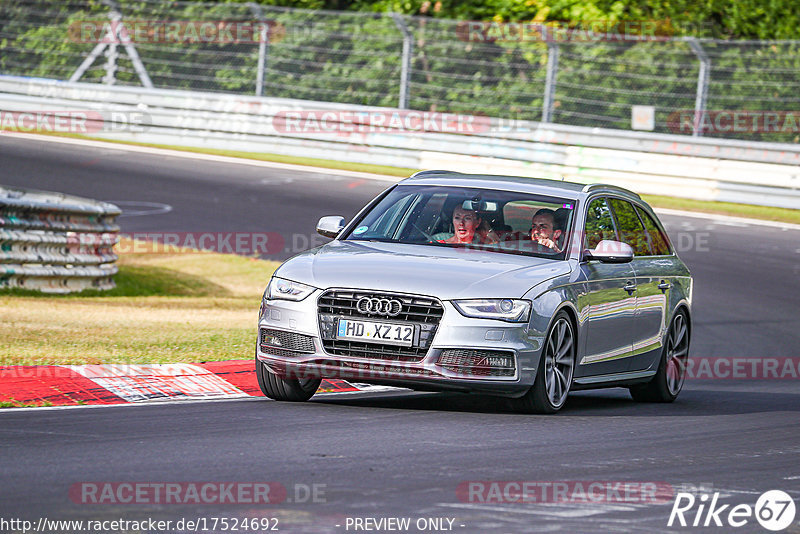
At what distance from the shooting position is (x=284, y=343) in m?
8.94

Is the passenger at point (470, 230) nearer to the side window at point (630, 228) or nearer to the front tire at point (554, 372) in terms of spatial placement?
the front tire at point (554, 372)

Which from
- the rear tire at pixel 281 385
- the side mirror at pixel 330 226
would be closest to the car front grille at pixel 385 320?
the rear tire at pixel 281 385

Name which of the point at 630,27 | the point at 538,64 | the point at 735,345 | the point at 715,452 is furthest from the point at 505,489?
the point at 630,27

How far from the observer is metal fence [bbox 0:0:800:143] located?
25.9m

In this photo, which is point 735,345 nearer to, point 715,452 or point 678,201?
point 715,452

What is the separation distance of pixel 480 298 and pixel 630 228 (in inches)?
107

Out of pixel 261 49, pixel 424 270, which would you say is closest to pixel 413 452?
pixel 424 270

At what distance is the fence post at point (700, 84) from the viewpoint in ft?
84.4

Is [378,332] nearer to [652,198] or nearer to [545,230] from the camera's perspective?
[545,230]

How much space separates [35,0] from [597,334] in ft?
75.7

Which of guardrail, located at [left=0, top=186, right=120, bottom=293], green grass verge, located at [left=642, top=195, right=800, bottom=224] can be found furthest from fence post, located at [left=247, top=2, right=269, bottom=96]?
guardrail, located at [left=0, top=186, right=120, bottom=293]

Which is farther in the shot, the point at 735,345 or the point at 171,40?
the point at 171,40

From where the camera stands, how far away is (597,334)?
32.2ft

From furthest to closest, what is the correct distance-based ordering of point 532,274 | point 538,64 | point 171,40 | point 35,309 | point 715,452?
1. point 171,40
2. point 538,64
3. point 35,309
4. point 532,274
5. point 715,452
